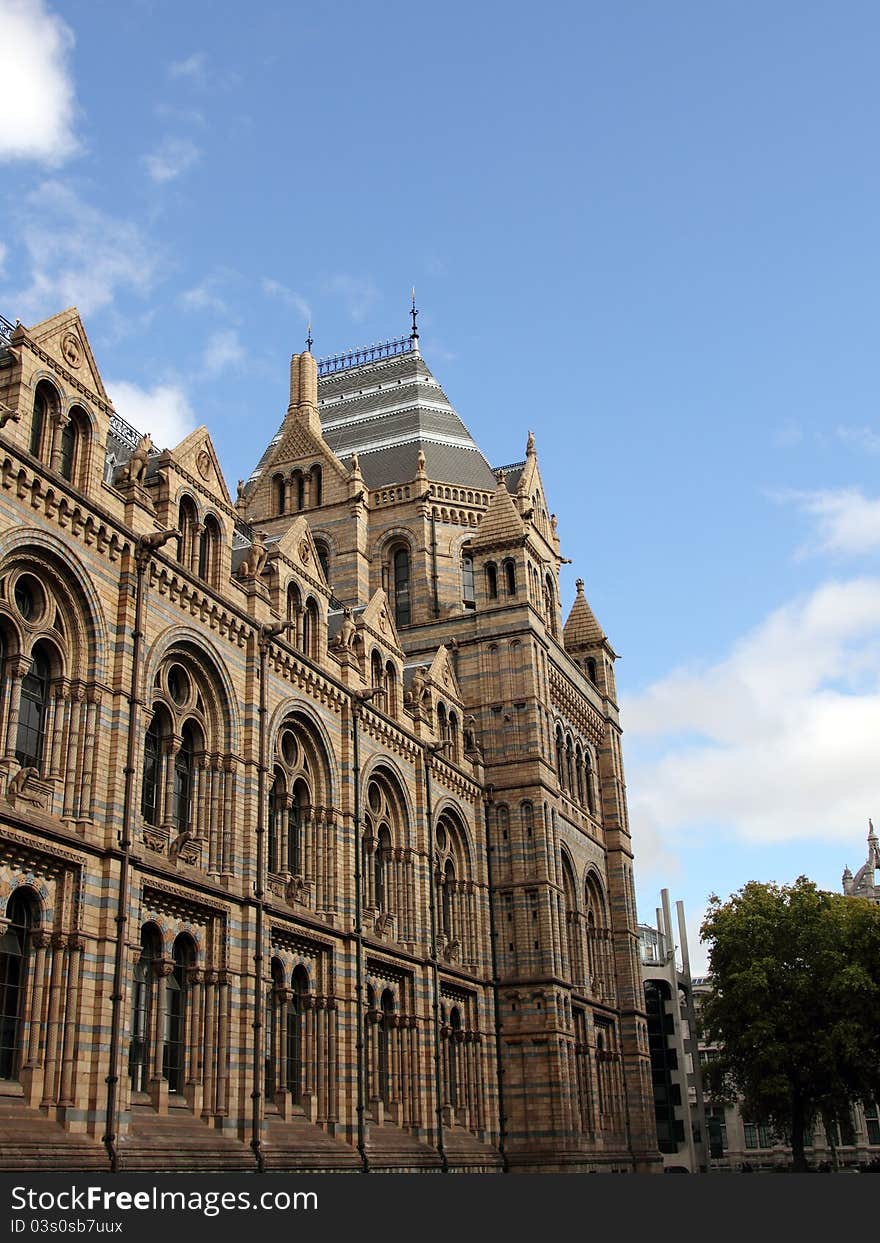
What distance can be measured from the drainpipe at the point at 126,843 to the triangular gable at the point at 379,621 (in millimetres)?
14328

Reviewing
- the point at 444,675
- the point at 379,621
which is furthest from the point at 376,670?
the point at 444,675

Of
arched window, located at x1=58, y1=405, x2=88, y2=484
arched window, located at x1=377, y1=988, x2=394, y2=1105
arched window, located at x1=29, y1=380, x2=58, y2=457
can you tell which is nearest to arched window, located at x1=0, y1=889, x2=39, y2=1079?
Result: arched window, located at x1=58, y1=405, x2=88, y2=484

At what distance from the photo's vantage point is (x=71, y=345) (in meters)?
30.5

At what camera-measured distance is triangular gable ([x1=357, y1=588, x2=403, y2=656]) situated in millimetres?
45556

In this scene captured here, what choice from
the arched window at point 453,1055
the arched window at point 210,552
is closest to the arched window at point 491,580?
the arched window at point 453,1055

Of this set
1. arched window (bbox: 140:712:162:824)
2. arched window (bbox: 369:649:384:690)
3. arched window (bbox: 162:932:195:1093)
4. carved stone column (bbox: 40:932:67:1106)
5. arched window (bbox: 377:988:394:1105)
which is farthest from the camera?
arched window (bbox: 369:649:384:690)

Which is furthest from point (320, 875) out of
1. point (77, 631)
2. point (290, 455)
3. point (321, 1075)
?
point (290, 455)

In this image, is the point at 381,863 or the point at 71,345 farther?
the point at 381,863

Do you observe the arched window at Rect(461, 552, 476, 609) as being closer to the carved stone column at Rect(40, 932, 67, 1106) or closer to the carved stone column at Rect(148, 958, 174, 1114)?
the carved stone column at Rect(148, 958, 174, 1114)

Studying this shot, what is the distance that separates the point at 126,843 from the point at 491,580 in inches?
1225

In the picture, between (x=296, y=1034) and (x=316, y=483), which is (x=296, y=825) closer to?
(x=296, y=1034)

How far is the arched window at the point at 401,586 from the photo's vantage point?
60.1 meters

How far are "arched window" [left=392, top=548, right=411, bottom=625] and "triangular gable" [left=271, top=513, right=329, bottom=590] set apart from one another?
17.6 meters

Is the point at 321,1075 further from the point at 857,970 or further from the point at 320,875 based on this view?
the point at 857,970
